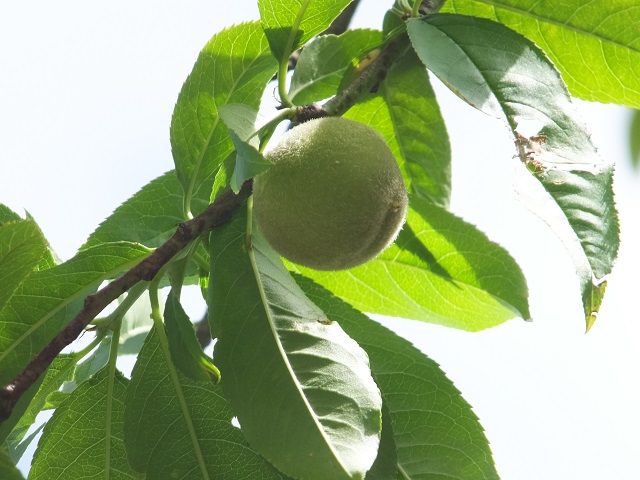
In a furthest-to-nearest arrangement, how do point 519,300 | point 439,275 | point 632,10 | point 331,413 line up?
point 439,275
point 519,300
point 632,10
point 331,413

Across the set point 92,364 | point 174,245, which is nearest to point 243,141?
point 174,245

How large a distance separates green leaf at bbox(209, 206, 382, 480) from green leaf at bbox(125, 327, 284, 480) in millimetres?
221

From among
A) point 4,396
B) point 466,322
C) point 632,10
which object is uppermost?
point 632,10

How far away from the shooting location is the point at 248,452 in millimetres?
1682

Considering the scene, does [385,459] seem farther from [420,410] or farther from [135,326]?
[135,326]

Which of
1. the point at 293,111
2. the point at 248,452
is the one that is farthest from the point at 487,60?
the point at 248,452

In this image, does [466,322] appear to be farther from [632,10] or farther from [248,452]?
[632,10]

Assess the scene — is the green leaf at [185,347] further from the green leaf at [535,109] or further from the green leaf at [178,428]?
the green leaf at [535,109]

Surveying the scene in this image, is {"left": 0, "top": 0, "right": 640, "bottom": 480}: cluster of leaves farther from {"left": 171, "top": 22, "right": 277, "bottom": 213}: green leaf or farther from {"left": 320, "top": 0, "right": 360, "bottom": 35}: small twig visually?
{"left": 320, "top": 0, "right": 360, "bottom": 35}: small twig

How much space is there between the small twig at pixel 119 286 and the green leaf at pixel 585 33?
580mm

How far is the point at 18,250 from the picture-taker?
4.85 ft

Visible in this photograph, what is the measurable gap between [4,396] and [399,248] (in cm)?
81

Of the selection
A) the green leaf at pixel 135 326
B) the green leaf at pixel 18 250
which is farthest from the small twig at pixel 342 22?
the green leaf at pixel 18 250

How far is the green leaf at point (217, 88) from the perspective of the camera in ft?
5.86
